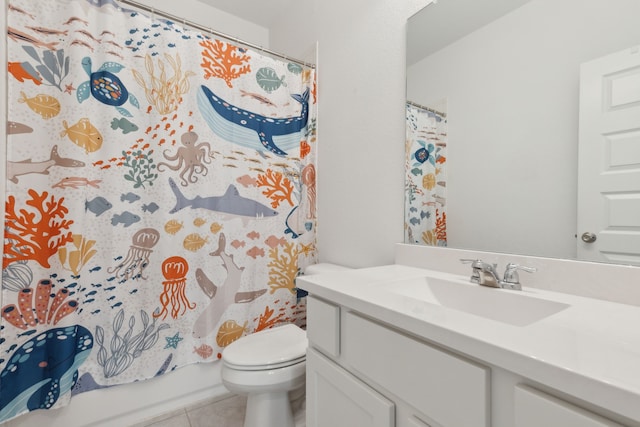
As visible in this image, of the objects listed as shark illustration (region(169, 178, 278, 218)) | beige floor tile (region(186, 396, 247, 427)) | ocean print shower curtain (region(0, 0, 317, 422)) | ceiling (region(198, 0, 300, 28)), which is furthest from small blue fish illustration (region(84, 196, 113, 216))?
ceiling (region(198, 0, 300, 28))

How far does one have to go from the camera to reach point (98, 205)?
1.21m

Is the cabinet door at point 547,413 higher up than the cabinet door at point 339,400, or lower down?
higher up

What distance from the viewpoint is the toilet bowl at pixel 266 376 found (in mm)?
1112

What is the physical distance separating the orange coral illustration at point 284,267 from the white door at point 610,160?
1.32m

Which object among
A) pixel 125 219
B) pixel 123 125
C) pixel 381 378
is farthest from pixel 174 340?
pixel 381 378

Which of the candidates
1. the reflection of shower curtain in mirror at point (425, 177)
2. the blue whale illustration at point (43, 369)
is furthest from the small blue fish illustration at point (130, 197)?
the reflection of shower curtain in mirror at point (425, 177)

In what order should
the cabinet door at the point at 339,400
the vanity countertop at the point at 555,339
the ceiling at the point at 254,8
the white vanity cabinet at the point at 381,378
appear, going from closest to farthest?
the vanity countertop at the point at 555,339
the white vanity cabinet at the point at 381,378
the cabinet door at the point at 339,400
the ceiling at the point at 254,8

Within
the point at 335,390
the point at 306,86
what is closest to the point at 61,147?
the point at 306,86

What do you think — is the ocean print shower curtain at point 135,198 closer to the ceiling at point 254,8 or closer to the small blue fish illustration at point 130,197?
the small blue fish illustration at point 130,197

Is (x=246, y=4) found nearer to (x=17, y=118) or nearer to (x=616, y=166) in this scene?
(x=17, y=118)

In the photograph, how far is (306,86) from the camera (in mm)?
1772

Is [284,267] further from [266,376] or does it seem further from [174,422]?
[174,422]

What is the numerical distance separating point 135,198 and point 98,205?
5.5 inches

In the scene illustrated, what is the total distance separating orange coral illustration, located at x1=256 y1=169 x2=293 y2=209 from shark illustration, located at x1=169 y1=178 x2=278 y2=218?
74 mm
